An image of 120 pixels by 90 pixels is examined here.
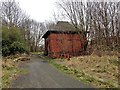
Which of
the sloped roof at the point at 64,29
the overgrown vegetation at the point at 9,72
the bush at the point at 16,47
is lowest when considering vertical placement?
the overgrown vegetation at the point at 9,72

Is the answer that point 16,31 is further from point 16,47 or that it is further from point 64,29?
point 64,29

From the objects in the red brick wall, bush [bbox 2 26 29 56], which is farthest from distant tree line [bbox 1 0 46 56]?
the red brick wall

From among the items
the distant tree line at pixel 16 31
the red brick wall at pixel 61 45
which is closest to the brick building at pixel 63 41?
the red brick wall at pixel 61 45

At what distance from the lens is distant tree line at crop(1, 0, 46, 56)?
3009cm

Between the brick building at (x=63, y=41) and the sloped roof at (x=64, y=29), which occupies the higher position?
the sloped roof at (x=64, y=29)

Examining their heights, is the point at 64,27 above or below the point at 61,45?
above

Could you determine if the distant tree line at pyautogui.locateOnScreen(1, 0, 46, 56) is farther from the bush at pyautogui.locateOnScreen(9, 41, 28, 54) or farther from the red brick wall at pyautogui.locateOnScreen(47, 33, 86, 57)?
the red brick wall at pyautogui.locateOnScreen(47, 33, 86, 57)

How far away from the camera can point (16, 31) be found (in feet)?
104

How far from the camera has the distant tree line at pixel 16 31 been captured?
30094 millimetres

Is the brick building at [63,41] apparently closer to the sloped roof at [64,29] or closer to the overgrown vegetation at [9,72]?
the sloped roof at [64,29]

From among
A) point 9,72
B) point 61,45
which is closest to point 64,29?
point 61,45

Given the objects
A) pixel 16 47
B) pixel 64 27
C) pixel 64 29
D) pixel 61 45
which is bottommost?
pixel 16 47

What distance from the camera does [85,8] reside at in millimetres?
30266

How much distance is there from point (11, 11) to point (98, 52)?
31.2 metres
